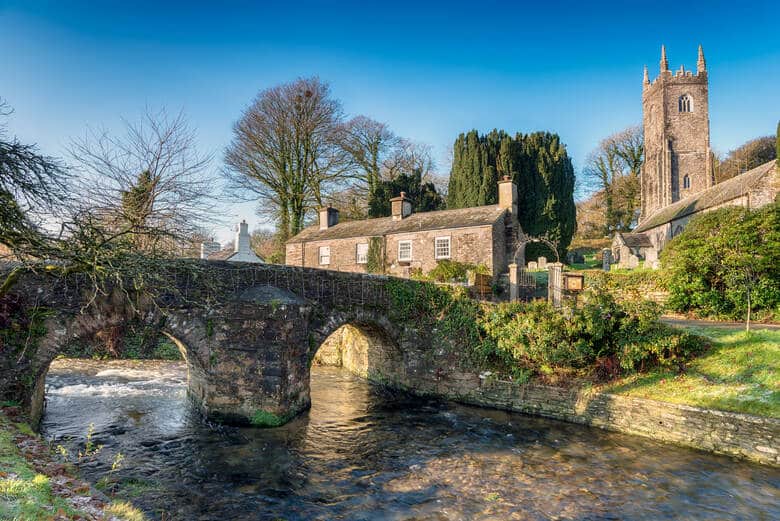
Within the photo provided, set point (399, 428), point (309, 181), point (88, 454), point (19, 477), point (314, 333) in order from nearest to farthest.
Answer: point (19, 477) → point (88, 454) → point (399, 428) → point (314, 333) → point (309, 181)

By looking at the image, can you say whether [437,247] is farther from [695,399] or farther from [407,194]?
[695,399]

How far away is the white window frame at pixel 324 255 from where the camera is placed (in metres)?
31.7

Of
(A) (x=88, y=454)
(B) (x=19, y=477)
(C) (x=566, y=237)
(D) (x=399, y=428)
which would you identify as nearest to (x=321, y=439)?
(D) (x=399, y=428)

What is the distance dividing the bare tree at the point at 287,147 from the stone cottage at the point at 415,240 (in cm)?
296

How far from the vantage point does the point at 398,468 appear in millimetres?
9562

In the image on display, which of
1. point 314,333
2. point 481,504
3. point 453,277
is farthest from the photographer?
point 453,277

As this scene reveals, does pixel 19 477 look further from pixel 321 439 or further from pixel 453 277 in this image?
pixel 453 277

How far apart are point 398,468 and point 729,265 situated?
48.0ft

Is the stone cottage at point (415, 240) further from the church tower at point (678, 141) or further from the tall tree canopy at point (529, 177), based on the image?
the church tower at point (678, 141)

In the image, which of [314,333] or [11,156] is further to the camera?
[314,333]

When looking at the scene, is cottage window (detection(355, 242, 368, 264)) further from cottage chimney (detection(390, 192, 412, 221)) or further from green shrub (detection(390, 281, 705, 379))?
green shrub (detection(390, 281, 705, 379))

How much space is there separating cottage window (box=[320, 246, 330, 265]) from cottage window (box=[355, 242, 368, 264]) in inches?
101

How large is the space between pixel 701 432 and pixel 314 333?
10158mm

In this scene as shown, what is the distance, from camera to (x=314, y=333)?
13.1m
